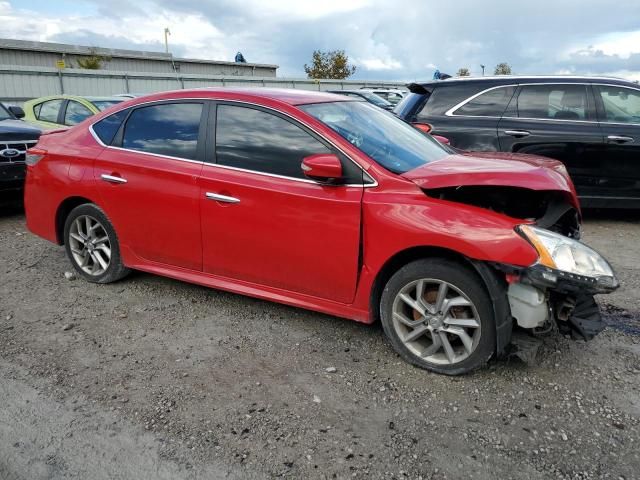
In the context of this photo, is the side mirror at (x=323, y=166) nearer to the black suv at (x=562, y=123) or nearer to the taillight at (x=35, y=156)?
the taillight at (x=35, y=156)

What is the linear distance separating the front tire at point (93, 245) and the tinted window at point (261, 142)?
52.9 inches

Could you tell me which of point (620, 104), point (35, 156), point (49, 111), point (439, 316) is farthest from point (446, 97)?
point (49, 111)

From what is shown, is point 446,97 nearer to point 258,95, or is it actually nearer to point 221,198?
point 258,95

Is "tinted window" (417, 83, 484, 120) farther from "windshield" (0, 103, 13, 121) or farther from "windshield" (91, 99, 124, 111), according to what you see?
"windshield" (0, 103, 13, 121)

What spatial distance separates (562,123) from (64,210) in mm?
5526

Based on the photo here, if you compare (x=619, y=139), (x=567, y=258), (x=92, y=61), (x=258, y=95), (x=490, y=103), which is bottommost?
(x=567, y=258)

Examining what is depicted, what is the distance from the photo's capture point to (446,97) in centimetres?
696

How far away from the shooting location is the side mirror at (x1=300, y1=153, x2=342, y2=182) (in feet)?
10.9

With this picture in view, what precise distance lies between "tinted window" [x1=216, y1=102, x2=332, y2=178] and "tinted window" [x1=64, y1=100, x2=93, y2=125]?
22.0 feet

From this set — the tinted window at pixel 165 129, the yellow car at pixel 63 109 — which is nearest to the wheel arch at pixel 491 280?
the tinted window at pixel 165 129

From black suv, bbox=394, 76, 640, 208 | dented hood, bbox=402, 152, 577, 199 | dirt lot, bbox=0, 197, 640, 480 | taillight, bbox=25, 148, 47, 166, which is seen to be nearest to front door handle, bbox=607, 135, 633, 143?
black suv, bbox=394, 76, 640, 208

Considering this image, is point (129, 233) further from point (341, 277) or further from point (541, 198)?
point (541, 198)

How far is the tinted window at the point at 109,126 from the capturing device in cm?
452

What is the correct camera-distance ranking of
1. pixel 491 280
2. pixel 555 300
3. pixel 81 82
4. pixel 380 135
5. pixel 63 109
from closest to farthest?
pixel 491 280, pixel 555 300, pixel 380 135, pixel 63 109, pixel 81 82
